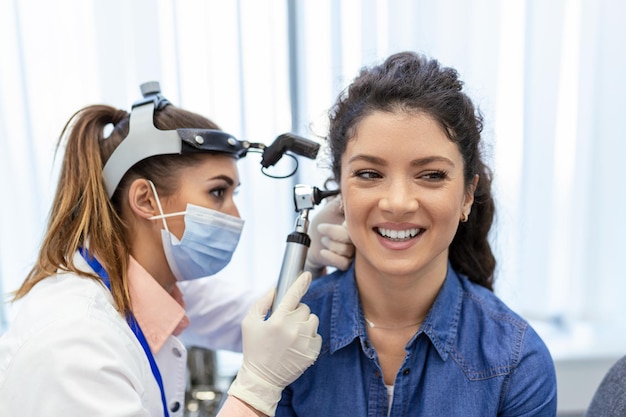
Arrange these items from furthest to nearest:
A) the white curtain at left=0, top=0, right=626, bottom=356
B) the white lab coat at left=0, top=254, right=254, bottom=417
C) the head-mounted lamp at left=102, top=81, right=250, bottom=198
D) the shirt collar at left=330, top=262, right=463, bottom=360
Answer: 1. the white curtain at left=0, top=0, right=626, bottom=356
2. the head-mounted lamp at left=102, top=81, right=250, bottom=198
3. the shirt collar at left=330, top=262, right=463, bottom=360
4. the white lab coat at left=0, top=254, right=254, bottom=417

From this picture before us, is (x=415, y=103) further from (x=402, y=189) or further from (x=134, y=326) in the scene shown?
(x=134, y=326)

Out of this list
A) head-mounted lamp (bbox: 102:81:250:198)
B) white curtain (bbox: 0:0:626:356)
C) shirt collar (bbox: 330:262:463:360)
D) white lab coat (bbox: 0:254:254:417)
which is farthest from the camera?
white curtain (bbox: 0:0:626:356)

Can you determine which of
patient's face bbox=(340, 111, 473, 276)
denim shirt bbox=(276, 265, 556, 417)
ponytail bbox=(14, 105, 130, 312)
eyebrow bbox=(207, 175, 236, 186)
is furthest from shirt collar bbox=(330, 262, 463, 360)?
ponytail bbox=(14, 105, 130, 312)

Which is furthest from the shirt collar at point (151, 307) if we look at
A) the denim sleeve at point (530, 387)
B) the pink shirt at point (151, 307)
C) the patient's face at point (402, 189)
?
the denim sleeve at point (530, 387)

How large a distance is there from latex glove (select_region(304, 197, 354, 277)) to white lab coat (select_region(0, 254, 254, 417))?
461mm

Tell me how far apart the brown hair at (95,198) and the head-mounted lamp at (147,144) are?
27 millimetres

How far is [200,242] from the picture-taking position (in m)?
1.19

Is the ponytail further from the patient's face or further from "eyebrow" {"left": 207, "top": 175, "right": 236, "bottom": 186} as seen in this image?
the patient's face

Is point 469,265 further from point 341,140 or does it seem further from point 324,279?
point 341,140

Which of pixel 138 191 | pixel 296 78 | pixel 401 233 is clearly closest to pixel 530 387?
pixel 401 233

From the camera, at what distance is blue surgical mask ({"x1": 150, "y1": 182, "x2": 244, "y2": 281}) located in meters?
1.17

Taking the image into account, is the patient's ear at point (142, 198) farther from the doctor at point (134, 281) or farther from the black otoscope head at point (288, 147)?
the black otoscope head at point (288, 147)

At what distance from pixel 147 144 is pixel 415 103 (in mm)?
610

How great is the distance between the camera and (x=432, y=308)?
1074 mm
